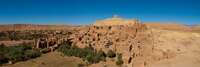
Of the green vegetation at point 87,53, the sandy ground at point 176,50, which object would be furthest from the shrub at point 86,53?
the sandy ground at point 176,50

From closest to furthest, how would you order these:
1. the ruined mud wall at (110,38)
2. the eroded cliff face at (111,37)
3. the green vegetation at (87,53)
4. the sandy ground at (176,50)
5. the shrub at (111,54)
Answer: the sandy ground at (176,50), the eroded cliff face at (111,37), the ruined mud wall at (110,38), the green vegetation at (87,53), the shrub at (111,54)

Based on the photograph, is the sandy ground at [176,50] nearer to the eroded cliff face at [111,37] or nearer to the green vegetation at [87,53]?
the eroded cliff face at [111,37]

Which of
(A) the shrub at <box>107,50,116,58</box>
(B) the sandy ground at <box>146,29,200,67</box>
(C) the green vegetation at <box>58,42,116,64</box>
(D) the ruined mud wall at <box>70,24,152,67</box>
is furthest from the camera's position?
(A) the shrub at <box>107,50,116,58</box>

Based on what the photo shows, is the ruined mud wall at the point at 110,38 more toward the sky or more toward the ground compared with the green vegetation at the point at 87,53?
more toward the sky

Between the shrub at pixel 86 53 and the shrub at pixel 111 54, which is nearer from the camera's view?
the shrub at pixel 86 53

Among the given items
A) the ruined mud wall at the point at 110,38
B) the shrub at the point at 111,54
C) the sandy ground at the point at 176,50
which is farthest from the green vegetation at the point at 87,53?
the sandy ground at the point at 176,50

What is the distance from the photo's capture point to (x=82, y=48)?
130ft

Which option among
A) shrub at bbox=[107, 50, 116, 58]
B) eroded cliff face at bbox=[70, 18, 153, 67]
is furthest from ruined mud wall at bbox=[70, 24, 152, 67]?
shrub at bbox=[107, 50, 116, 58]

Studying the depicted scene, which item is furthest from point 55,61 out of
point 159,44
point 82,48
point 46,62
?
point 159,44

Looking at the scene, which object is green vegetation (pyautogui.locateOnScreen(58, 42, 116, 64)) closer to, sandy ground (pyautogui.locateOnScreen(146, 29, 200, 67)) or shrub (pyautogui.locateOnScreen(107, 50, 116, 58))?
shrub (pyautogui.locateOnScreen(107, 50, 116, 58))

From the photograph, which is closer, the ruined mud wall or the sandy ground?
the sandy ground

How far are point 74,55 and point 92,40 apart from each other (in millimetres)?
5470

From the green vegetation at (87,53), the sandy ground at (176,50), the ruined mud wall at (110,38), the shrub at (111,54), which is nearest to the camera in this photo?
the sandy ground at (176,50)

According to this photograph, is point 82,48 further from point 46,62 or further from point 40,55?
point 46,62
